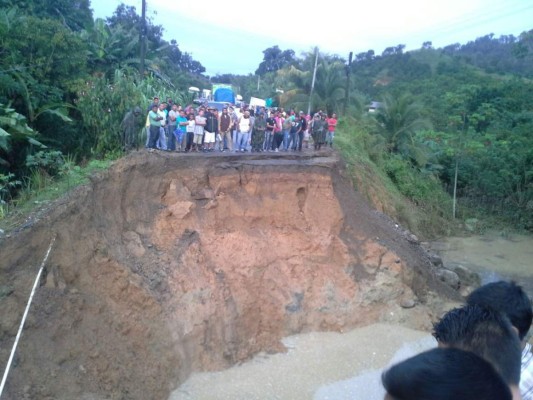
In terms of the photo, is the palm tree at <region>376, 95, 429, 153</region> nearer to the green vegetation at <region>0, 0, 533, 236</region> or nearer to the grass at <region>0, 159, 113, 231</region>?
the green vegetation at <region>0, 0, 533, 236</region>

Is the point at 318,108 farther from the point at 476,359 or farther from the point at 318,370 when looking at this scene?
the point at 476,359

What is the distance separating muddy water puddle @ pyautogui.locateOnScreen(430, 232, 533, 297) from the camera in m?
19.4

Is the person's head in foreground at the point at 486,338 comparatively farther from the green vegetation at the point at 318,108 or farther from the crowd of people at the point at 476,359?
the green vegetation at the point at 318,108

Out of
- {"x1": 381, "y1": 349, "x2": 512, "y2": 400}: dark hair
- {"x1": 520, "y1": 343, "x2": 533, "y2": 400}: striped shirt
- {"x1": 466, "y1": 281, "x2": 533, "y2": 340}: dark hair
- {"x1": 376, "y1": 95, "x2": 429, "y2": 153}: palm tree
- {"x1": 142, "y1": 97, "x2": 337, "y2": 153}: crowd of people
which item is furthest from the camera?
{"x1": 376, "y1": 95, "x2": 429, "y2": 153}: palm tree

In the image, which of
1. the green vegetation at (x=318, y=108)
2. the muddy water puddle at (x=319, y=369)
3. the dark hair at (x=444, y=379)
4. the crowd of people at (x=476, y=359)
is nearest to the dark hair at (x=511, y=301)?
the crowd of people at (x=476, y=359)

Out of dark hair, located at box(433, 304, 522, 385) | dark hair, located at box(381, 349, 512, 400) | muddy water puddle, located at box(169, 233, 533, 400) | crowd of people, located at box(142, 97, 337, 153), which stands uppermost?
crowd of people, located at box(142, 97, 337, 153)

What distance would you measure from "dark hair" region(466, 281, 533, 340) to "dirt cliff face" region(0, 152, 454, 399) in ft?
23.7

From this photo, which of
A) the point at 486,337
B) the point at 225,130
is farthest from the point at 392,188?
the point at 486,337

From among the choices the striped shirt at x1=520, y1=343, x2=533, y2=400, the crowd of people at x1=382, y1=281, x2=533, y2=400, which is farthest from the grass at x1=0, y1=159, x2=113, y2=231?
the striped shirt at x1=520, y1=343, x2=533, y2=400

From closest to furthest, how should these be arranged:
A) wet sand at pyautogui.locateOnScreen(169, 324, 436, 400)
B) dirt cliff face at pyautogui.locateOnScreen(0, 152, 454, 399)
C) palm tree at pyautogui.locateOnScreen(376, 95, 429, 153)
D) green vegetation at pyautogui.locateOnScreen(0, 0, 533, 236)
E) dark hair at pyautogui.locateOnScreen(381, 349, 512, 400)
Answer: dark hair at pyautogui.locateOnScreen(381, 349, 512, 400) → dirt cliff face at pyautogui.locateOnScreen(0, 152, 454, 399) → wet sand at pyautogui.locateOnScreen(169, 324, 436, 400) → green vegetation at pyautogui.locateOnScreen(0, 0, 533, 236) → palm tree at pyautogui.locateOnScreen(376, 95, 429, 153)

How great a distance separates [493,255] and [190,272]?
49.8 ft

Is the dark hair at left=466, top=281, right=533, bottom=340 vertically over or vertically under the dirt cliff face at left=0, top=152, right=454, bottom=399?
over

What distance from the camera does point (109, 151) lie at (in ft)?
46.6

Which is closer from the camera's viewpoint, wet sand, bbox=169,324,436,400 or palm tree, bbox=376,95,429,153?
wet sand, bbox=169,324,436,400
